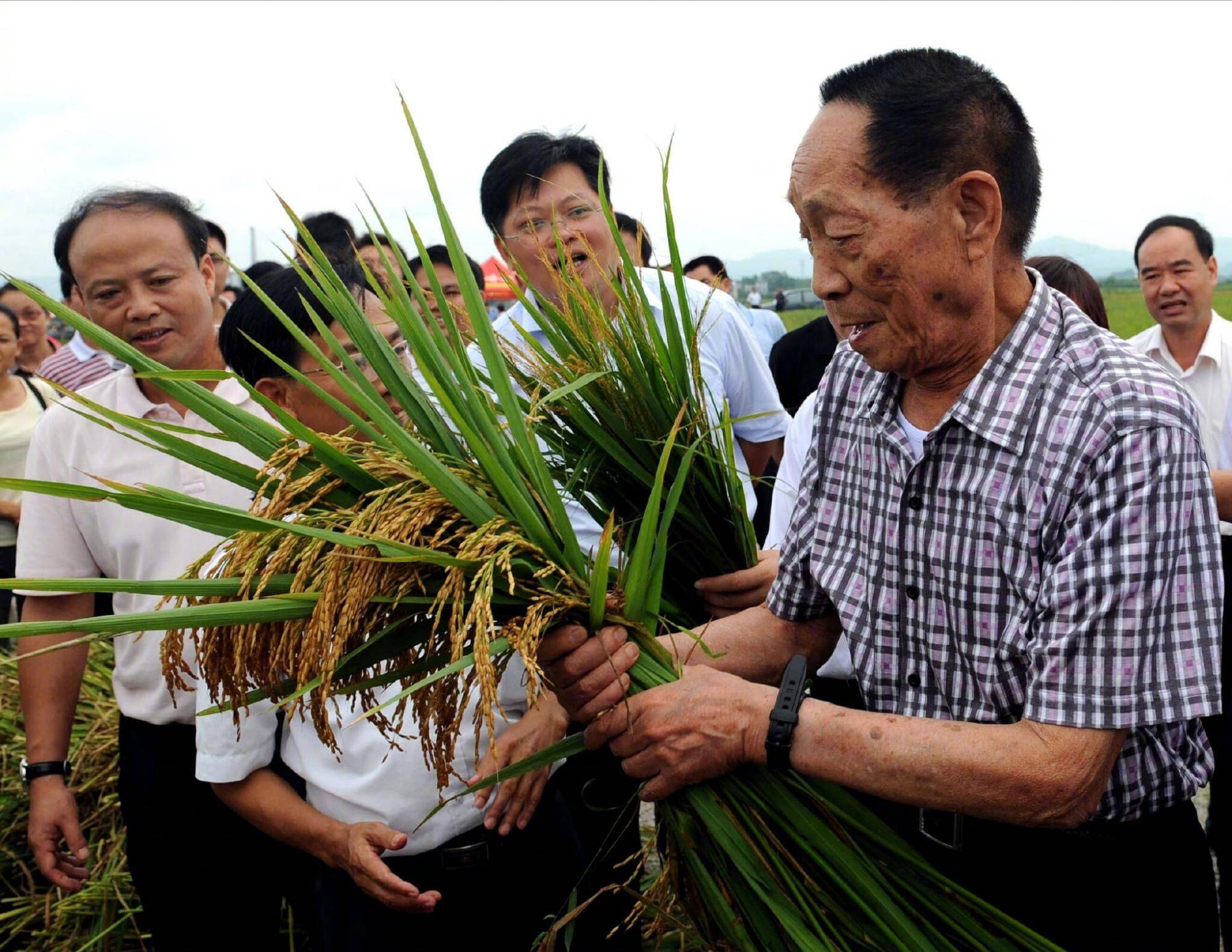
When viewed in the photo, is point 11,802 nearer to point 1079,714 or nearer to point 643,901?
point 643,901

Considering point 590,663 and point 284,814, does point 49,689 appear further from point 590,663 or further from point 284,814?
point 590,663

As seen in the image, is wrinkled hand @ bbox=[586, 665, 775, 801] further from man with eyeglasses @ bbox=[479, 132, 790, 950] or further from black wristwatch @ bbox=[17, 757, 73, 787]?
black wristwatch @ bbox=[17, 757, 73, 787]

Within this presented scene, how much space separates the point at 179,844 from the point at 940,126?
2.34 m

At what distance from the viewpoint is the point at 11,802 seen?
3342 millimetres

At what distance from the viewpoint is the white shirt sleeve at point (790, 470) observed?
2.40m

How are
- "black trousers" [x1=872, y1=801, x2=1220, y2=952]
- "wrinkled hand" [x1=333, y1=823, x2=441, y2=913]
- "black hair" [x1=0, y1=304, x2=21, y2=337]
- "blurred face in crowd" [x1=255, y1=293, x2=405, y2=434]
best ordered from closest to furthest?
1. "black trousers" [x1=872, y1=801, x2=1220, y2=952]
2. "wrinkled hand" [x1=333, y1=823, x2=441, y2=913]
3. "blurred face in crowd" [x1=255, y1=293, x2=405, y2=434]
4. "black hair" [x1=0, y1=304, x2=21, y2=337]

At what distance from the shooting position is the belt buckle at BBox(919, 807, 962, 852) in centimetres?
166

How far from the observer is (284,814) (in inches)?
82.7

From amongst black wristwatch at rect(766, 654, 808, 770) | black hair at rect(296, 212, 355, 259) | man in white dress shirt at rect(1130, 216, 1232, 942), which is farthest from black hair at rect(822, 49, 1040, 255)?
black hair at rect(296, 212, 355, 259)

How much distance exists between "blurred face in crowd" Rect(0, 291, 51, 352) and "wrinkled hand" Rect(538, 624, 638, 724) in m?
6.70

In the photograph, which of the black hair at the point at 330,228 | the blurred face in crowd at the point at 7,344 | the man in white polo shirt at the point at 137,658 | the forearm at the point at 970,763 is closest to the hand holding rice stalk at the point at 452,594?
the forearm at the point at 970,763

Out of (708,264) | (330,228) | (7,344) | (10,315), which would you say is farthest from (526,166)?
(708,264)

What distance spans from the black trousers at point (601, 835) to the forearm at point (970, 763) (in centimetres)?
87

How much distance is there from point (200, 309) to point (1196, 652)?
2436 millimetres
